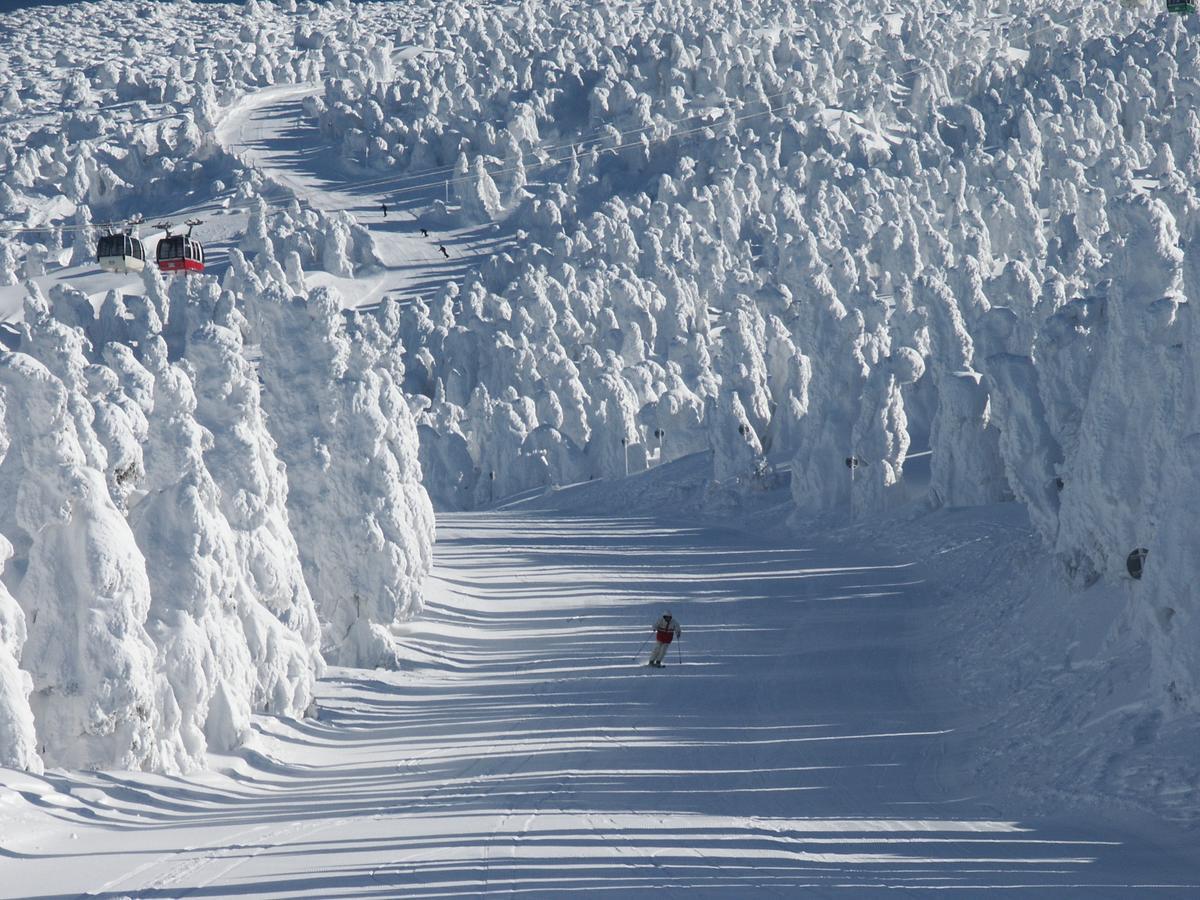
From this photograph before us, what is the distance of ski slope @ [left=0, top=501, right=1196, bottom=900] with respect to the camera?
12.9 meters

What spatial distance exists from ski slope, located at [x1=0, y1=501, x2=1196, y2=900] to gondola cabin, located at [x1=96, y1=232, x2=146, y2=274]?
19.0 m

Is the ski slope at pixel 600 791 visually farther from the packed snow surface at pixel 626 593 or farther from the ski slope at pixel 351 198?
the ski slope at pixel 351 198

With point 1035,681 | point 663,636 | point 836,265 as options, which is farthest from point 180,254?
point 836,265

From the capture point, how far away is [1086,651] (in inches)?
905

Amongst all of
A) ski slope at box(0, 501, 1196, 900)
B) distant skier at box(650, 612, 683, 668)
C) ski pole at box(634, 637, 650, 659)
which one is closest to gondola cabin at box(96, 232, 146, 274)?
ski slope at box(0, 501, 1196, 900)

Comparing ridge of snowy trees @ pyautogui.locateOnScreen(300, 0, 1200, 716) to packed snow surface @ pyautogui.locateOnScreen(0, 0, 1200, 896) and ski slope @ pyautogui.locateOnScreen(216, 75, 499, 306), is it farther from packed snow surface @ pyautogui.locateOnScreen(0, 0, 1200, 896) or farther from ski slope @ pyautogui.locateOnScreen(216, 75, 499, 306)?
ski slope @ pyautogui.locateOnScreen(216, 75, 499, 306)

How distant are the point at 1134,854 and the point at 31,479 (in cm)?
1319

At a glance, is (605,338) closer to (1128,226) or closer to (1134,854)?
(1128,226)

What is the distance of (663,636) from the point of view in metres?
25.6

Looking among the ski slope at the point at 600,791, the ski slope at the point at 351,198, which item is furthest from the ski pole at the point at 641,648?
the ski slope at the point at 351,198

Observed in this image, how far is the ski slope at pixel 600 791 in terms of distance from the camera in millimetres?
12930

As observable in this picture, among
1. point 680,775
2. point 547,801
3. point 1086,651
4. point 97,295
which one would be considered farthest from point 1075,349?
point 97,295

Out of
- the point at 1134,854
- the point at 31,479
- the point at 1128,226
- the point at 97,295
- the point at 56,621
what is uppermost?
the point at 97,295

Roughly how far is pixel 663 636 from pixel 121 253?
26.2 m
